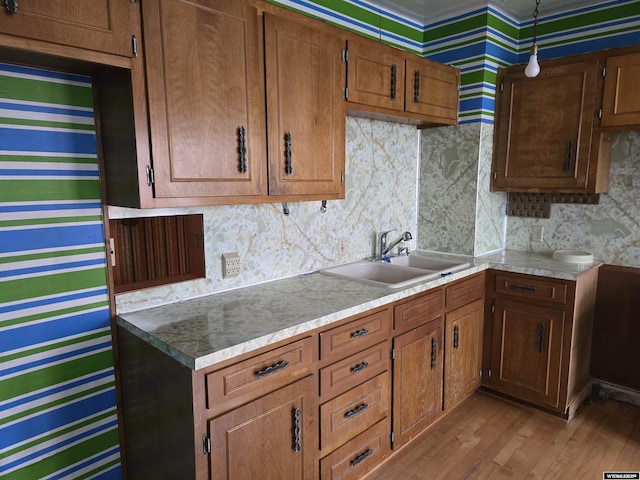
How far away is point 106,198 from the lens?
1655mm

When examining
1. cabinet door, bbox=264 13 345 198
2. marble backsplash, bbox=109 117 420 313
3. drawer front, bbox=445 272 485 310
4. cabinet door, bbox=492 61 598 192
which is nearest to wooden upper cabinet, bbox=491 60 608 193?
cabinet door, bbox=492 61 598 192

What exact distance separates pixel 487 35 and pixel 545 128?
70cm

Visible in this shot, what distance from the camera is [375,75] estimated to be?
2232 mm

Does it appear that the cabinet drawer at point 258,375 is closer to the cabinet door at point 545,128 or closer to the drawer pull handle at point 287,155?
the drawer pull handle at point 287,155

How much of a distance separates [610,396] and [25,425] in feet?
10.8

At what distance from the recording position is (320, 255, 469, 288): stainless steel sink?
8.02ft

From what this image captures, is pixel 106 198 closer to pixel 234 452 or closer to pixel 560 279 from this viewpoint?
pixel 234 452

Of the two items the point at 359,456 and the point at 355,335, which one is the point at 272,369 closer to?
the point at 355,335

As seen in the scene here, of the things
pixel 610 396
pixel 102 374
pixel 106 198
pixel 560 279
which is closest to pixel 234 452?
pixel 102 374

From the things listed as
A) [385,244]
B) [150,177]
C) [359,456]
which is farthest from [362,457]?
[150,177]

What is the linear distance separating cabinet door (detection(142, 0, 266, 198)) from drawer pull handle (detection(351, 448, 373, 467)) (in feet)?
4.29

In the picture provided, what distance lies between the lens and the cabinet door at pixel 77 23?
117 centimetres

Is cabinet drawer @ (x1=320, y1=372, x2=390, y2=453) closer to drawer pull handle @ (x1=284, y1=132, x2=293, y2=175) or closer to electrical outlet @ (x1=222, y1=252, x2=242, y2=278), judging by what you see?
electrical outlet @ (x1=222, y1=252, x2=242, y2=278)

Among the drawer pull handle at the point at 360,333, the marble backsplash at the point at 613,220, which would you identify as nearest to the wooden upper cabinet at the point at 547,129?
the marble backsplash at the point at 613,220
